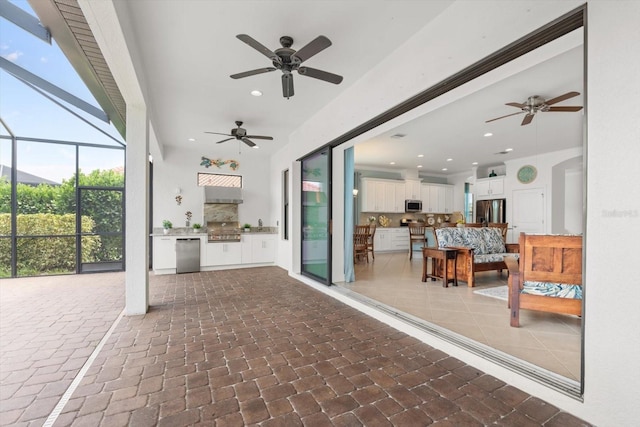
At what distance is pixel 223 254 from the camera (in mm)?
7000

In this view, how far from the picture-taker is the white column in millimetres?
3617

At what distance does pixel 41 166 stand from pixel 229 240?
13.8 feet

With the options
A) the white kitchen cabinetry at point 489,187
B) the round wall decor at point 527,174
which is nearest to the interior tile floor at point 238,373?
the round wall decor at point 527,174

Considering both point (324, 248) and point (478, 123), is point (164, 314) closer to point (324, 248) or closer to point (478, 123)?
point (324, 248)

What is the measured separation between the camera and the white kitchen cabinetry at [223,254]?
6.87m

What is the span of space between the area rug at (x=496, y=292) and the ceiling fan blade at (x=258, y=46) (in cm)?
428

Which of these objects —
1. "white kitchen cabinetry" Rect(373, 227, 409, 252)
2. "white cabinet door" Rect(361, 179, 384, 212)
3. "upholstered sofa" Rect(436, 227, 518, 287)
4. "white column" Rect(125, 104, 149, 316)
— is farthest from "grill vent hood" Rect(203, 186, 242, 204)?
"upholstered sofa" Rect(436, 227, 518, 287)

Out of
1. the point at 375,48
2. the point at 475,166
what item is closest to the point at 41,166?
the point at 375,48

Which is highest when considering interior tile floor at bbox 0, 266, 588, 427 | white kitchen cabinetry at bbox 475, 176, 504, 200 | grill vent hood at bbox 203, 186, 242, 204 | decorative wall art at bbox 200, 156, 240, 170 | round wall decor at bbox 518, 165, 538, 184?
decorative wall art at bbox 200, 156, 240, 170

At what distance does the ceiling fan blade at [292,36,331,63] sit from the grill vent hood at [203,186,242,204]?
5.31m

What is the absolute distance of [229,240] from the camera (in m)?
7.07

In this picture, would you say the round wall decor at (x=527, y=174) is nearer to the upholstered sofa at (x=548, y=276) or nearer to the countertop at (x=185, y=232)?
the upholstered sofa at (x=548, y=276)

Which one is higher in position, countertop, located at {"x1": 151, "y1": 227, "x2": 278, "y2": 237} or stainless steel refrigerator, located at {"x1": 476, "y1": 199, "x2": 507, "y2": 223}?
stainless steel refrigerator, located at {"x1": 476, "y1": 199, "x2": 507, "y2": 223}

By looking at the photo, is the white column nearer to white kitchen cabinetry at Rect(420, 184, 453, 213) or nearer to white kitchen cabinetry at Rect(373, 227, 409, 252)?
white kitchen cabinetry at Rect(373, 227, 409, 252)
